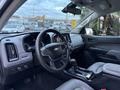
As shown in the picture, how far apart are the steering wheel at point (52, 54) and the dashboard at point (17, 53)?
83 mm

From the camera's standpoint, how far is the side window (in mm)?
3508

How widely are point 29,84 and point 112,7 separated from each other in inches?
50.1

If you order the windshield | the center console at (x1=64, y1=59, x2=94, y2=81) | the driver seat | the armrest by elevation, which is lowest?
the driver seat

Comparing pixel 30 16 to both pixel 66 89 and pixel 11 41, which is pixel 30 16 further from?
pixel 66 89

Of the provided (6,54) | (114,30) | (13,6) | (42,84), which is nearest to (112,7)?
(114,30)

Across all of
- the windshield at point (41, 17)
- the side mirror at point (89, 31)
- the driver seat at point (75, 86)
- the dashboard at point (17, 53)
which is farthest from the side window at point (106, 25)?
the driver seat at point (75, 86)

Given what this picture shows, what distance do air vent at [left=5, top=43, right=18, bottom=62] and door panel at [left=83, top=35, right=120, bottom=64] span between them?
60.6 inches

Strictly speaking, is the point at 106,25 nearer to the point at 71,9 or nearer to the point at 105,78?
the point at 71,9

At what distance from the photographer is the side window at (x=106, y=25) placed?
3508 millimetres

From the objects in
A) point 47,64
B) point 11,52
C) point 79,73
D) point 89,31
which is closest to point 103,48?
point 89,31

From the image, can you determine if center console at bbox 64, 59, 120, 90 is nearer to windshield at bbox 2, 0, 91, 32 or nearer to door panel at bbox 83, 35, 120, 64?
windshield at bbox 2, 0, 91, 32

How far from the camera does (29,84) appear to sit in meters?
2.93

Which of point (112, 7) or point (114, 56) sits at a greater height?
point (112, 7)

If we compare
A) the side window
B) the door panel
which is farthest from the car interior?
the door panel
